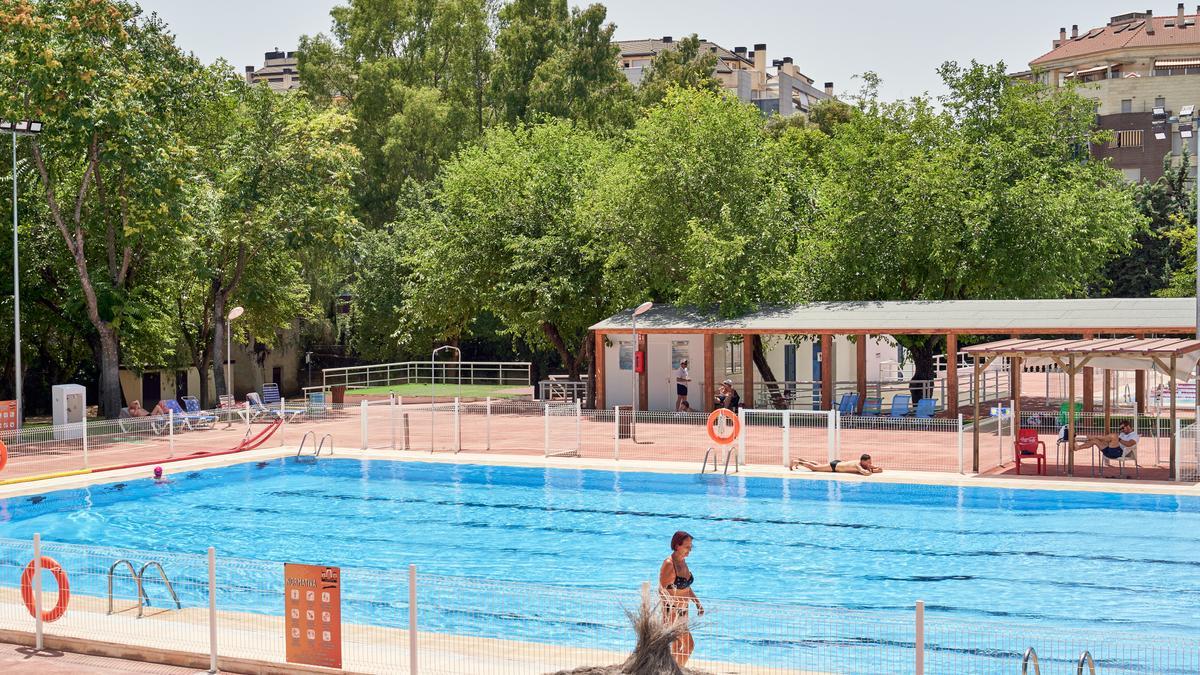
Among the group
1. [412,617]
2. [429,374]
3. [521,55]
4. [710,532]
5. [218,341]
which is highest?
Result: [521,55]

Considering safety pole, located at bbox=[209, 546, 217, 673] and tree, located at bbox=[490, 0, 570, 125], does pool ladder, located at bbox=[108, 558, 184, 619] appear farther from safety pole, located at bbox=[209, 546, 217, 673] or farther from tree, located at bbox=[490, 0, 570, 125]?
tree, located at bbox=[490, 0, 570, 125]

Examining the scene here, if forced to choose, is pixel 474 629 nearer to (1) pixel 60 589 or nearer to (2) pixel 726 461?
(1) pixel 60 589

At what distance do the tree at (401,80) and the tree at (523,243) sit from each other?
18369 millimetres

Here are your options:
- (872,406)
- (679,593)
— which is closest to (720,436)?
(872,406)

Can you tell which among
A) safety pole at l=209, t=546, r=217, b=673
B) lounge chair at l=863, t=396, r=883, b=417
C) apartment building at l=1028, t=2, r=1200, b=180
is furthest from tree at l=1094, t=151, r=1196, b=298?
safety pole at l=209, t=546, r=217, b=673

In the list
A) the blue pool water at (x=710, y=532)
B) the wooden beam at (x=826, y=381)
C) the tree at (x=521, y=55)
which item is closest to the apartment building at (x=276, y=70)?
the tree at (x=521, y=55)

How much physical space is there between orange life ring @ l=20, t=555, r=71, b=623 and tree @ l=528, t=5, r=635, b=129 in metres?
52.9

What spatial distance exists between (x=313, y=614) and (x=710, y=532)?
35.9 ft

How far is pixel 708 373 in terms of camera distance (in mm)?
37594

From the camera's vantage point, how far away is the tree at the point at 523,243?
4209 centimetres

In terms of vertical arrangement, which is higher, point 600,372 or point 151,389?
point 600,372

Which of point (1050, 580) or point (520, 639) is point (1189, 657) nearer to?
point (520, 639)

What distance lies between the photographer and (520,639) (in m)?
11.7

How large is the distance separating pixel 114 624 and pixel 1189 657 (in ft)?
33.0
